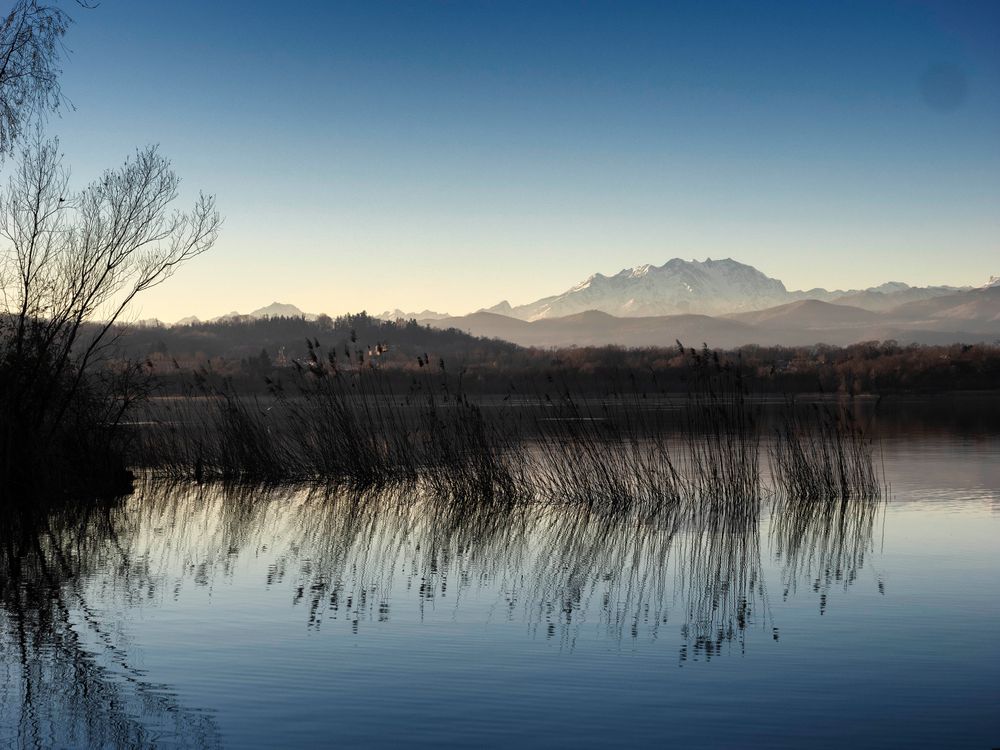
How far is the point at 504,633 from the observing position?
604cm

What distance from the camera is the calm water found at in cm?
440

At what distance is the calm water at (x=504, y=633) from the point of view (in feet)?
14.4

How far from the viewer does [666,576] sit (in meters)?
7.83

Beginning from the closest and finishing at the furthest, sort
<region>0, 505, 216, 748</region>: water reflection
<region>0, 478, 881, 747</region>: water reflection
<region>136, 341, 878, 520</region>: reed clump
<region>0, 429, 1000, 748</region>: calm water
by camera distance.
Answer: <region>0, 505, 216, 748</region>: water reflection < <region>0, 429, 1000, 748</region>: calm water < <region>0, 478, 881, 747</region>: water reflection < <region>136, 341, 878, 520</region>: reed clump

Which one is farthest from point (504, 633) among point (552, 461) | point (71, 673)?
point (552, 461)

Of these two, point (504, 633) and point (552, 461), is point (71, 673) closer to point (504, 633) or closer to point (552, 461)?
point (504, 633)

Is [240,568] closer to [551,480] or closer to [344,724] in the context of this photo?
[344,724]

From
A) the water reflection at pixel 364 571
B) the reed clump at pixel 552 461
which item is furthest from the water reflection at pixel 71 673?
the reed clump at pixel 552 461

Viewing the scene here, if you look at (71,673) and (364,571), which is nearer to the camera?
(71,673)

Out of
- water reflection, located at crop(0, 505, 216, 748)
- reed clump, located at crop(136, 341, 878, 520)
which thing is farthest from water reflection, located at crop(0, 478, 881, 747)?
reed clump, located at crop(136, 341, 878, 520)

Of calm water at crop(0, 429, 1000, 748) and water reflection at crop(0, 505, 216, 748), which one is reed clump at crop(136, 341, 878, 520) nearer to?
calm water at crop(0, 429, 1000, 748)

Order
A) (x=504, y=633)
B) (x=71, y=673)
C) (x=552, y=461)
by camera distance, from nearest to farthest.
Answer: (x=71, y=673), (x=504, y=633), (x=552, y=461)

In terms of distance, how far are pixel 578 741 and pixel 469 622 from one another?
222cm

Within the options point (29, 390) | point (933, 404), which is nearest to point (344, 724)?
point (29, 390)
